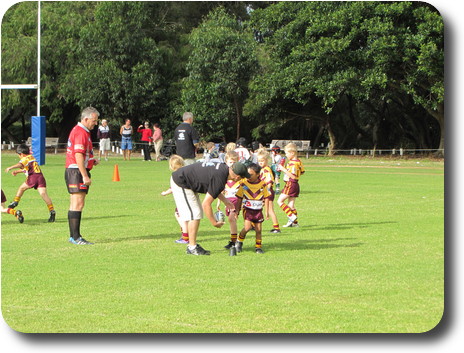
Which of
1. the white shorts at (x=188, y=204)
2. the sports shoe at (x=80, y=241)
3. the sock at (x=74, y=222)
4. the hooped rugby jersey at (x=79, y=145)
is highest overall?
the hooped rugby jersey at (x=79, y=145)

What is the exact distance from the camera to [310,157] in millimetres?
47031

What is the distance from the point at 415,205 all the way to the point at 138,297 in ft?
37.5

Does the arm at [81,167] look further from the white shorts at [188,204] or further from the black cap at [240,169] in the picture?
the black cap at [240,169]

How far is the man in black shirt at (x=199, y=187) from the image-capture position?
10531 mm

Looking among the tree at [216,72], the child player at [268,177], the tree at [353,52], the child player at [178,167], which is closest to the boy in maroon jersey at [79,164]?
the child player at [178,167]

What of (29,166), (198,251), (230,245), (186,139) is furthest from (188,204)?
(29,166)

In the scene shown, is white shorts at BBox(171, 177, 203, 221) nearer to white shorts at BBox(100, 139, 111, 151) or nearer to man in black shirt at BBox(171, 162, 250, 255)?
man in black shirt at BBox(171, 162, 250, 255)

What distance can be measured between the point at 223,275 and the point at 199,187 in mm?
1703

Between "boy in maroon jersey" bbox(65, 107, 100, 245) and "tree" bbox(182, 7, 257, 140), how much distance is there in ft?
114

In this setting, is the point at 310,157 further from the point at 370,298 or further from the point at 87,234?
the point at 370,298

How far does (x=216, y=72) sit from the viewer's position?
154 ft

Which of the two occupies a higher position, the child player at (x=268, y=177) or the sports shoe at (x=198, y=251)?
the child player at (x=268, y=177)

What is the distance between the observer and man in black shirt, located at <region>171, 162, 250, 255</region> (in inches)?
415

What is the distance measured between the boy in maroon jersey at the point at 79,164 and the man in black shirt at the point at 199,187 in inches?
62.4
